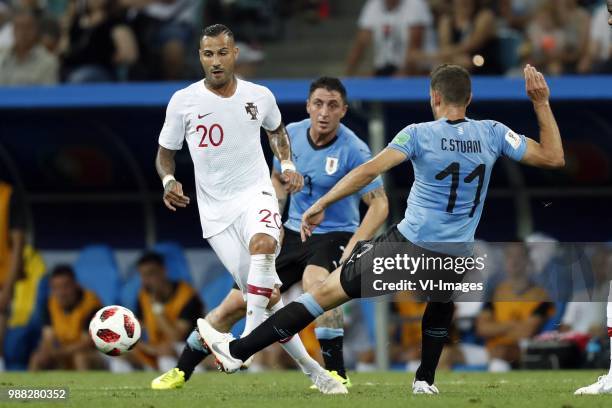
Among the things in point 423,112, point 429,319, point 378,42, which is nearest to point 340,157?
point 429,319

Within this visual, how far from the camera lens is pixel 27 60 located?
590 inches

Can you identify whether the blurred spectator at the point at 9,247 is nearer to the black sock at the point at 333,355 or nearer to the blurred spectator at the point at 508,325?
the blurred spectator at the point at 508,325

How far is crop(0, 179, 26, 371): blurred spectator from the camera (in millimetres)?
14273

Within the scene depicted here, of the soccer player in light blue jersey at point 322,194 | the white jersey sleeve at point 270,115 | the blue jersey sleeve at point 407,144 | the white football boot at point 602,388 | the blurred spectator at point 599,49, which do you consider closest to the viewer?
the blue jersey sleeve at point 407,144

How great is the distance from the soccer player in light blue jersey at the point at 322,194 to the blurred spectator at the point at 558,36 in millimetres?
4489

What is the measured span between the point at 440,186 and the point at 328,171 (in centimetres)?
204

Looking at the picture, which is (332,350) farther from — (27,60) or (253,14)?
(253,14)

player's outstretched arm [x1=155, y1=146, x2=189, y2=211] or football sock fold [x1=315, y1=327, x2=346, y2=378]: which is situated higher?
player's outstretched arm [x1=155, y1=146, x2=189, y2=211]

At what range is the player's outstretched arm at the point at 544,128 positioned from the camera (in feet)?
24.9

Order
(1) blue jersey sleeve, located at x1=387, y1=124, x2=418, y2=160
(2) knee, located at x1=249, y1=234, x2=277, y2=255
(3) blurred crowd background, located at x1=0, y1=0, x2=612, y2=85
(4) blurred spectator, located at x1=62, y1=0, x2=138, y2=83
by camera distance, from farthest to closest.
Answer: (4) blurred spectator, located at x1=62, y1=0, x2=138, y2=83, (3) blurred crowd background, located at x1=0, y1=0, x2=612, y2=85, (2) knee, located at x1=249, y1=234, x2=277, y2=255, (1) blue jersey sleeve, located at x1=387, y1=124, x2=418, y2=160

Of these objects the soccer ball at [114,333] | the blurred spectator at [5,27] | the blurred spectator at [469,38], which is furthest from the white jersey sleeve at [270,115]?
the blurred spectator at [5,27]

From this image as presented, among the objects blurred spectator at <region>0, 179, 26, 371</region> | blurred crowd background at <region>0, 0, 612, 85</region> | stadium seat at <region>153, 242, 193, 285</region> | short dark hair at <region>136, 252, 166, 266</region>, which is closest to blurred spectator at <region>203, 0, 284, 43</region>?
blurred crowd background at <region>0, 0, 612, 85</region>

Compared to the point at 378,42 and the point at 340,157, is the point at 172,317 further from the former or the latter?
the point at 340,157

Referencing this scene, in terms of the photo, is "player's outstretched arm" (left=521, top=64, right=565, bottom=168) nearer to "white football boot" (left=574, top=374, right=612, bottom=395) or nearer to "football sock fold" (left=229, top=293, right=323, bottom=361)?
"white football boot" (left=574, top=374, right=612, bottom=395)
